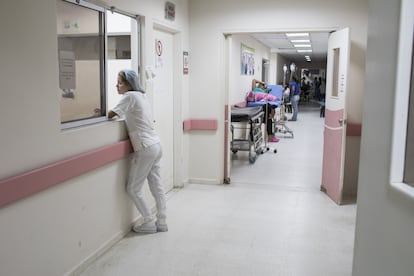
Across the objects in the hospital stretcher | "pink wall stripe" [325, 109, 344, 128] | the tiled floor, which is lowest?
the tiled floor

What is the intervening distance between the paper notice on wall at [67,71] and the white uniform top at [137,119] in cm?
58

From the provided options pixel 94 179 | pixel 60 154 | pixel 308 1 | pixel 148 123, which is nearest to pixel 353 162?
pixel 308 1

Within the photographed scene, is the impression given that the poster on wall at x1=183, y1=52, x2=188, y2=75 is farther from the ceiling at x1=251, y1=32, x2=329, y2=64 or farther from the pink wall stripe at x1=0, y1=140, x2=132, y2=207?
the ceiling at x1=251, y1=32, x2=329, y2=64

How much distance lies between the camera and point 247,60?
32.6 feet

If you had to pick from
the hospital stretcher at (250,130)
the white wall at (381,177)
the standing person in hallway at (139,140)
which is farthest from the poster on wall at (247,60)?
the white wall at (381,177)

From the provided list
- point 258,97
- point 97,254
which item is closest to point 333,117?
point 97,254

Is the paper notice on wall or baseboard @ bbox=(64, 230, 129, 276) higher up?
the paper notice on wall

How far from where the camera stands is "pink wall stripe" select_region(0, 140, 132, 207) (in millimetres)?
2312

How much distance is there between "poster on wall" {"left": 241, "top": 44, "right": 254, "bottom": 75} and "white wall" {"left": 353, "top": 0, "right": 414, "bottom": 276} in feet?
23.5

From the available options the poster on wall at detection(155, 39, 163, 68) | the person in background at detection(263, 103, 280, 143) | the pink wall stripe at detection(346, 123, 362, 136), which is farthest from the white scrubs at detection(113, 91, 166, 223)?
the person in background at detection(263, 103, 280, 143)

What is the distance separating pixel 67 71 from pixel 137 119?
0.87 metres

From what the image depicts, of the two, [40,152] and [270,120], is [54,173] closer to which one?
[40,152]

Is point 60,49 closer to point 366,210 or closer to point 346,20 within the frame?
point 366,210

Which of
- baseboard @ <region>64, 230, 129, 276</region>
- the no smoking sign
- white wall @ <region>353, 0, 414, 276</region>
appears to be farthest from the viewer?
the no smoking sign
